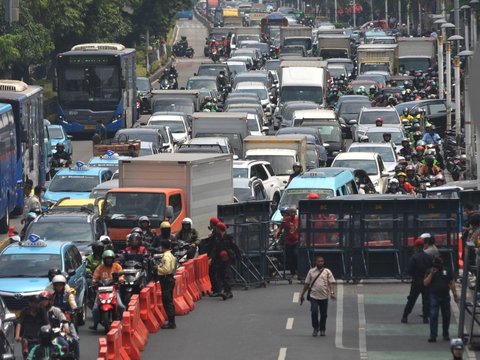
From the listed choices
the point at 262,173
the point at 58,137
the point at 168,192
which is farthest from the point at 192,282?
the point at 58,137

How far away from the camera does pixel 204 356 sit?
23875mm

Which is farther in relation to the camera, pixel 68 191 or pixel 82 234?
pixel 68 191

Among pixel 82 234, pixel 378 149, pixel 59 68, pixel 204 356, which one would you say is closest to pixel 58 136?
pixel 59 68

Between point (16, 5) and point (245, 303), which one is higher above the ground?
point (16, 5)

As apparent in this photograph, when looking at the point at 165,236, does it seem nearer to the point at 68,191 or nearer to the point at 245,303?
the point at 245,303

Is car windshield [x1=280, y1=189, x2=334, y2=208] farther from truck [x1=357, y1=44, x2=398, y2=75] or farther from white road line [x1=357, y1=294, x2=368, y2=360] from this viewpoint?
truck [x1=357, y1=44, x2=398, y2=75]

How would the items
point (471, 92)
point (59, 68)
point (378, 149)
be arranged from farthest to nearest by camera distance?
point (59, 68)
point (378, 149)
point (471, 92)

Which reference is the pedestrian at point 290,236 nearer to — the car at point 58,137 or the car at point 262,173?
the car at point 262,173

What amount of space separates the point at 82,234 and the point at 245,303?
312cm

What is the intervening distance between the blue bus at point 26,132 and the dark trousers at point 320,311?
1796 cm

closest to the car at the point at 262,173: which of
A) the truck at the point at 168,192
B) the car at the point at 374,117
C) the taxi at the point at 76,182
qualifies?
the taxi at the point at 76,182

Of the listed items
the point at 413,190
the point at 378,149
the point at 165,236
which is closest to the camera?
the point at 165,236

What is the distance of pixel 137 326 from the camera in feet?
81.5

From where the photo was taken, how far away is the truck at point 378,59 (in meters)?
84.0
